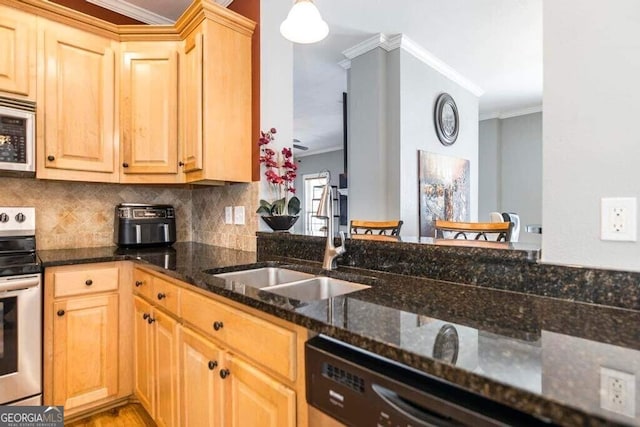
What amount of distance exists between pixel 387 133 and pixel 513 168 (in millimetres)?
3717

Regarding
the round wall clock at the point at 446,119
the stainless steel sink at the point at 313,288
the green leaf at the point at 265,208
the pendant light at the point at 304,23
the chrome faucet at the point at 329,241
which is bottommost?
the stainless steel sink at the point at 313,288

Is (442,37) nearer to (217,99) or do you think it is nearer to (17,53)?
(217,99)

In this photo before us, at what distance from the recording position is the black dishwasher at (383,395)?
567 mm

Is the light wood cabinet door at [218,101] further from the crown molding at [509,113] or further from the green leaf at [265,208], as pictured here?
the crown molding at [509,113]

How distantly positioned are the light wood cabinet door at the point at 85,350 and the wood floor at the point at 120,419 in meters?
0.12

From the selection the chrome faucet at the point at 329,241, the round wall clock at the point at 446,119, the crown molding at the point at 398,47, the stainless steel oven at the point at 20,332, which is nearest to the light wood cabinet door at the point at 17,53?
the stainless steel oven at the point at 20,332

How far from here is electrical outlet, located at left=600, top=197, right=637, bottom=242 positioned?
90cm

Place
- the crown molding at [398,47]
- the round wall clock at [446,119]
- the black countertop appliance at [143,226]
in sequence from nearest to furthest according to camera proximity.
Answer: the black countertop appliance at [143,226] → the crown molding at [398,47] → the round wall clock at [446,119]

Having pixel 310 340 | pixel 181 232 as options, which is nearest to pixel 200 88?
pixel 181 232

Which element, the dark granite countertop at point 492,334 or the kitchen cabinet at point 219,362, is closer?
the dark granite countertop at point 492,334

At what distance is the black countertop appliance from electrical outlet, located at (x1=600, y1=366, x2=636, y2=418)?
2421mm

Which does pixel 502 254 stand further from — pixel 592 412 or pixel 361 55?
pixel 361 55

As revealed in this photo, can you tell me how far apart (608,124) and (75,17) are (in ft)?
8.60

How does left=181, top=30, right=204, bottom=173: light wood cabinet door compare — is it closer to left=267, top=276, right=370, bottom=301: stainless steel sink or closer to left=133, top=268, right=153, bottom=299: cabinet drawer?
left=133, top=268, right=153, bottom=299: cabinet drawer
